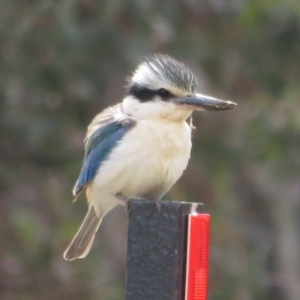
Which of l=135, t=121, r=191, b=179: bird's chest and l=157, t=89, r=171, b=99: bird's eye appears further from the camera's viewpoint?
l=157, t=89, r=171, b=99: bird's eye

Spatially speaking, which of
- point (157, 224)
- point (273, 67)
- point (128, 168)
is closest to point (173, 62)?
point (128, 168)

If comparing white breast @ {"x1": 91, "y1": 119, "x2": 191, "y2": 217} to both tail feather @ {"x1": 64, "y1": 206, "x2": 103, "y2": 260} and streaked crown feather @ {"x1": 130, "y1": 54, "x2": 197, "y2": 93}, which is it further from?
tail feather @ {"x1": 64, "y1": 206, "x2": 103, "y2": 260}

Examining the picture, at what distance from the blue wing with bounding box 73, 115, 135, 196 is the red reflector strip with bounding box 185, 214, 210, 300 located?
1236 mm

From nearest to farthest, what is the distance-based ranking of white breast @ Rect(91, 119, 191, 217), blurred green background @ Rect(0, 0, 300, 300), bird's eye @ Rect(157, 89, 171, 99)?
white breast @ Rect(91, 119, 191, 217) → bird's eye @ Rect(157, 89, 171, 99) → blurred green background @ Rect(0, 0, 300, 300)

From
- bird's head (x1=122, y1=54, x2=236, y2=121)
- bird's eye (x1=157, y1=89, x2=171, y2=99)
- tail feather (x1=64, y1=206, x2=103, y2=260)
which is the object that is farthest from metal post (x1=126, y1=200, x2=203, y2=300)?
tail feather (x1=64, y1=206, x2=103, y2=260)

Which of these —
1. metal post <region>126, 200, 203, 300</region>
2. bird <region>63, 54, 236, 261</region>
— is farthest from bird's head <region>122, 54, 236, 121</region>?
metal post <region>126, 200, 203, 300</region>

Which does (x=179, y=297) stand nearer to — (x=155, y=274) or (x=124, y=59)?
(x=155, y=274)

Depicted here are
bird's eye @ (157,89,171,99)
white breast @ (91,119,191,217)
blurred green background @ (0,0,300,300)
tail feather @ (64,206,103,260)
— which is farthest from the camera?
blurred green background @ (0,0,300,300)

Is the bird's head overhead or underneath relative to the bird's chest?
overhead

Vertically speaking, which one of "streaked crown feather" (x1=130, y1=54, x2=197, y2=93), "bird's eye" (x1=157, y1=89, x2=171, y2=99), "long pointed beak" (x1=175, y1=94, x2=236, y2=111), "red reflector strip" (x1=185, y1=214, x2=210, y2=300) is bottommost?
"red reflector strip" (x1=185, y1=214, x2=210, y2=300)

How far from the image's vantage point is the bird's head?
443 cm

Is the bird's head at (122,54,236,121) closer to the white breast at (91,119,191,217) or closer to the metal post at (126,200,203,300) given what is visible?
the white breast at (91,119,191,217)

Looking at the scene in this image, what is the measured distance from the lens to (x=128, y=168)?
437cm

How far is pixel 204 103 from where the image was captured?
4266 mm
